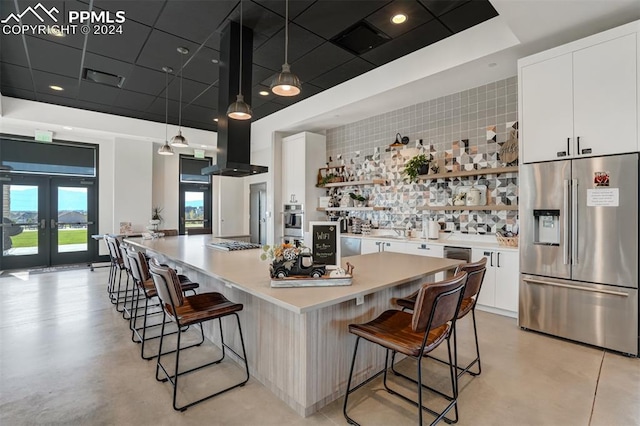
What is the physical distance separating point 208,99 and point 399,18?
3997 mm

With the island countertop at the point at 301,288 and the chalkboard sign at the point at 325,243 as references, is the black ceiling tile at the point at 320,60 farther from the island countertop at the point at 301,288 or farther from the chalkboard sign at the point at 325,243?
the chalkboard sign at the point at 325,243

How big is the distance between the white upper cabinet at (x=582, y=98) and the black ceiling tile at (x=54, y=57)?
5.65 m

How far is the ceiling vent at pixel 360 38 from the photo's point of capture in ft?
12.2

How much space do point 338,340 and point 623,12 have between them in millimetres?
3745

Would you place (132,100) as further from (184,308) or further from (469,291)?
(469,291)

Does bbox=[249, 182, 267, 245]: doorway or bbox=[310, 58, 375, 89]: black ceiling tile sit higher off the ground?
bbox=[310, 58, 375, 89]: black ceiling tile

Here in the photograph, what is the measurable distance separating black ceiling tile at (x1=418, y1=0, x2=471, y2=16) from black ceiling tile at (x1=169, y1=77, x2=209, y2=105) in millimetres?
3741

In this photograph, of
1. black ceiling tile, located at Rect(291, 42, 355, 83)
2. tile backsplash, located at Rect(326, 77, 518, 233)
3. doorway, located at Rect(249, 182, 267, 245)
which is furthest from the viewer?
doorway, located at Rect(249, 182, 267, 245)

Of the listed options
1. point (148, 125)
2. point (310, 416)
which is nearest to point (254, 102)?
point (148, 125)

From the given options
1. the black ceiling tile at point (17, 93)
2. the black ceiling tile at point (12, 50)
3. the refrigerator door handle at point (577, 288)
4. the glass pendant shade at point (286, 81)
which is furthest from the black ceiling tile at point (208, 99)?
the refrigerator door handle at point (577, 288)

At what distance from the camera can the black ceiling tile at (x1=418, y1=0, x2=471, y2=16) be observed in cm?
321

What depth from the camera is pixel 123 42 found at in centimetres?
400

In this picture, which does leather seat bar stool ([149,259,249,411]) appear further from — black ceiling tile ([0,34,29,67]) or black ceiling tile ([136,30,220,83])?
black ceiling tile ([0,34,29,67])

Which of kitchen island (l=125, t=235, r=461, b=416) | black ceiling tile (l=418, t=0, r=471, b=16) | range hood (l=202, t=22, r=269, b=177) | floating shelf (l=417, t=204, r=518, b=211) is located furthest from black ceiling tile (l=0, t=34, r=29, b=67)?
floating shelf (l=417, t=204, r=518, b=211)
